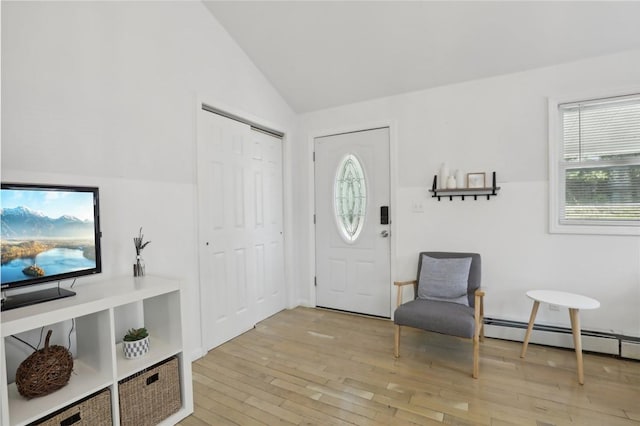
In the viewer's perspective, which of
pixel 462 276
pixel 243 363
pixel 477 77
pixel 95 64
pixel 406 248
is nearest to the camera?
pixel 95 64

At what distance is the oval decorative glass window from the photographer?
3.65 metres

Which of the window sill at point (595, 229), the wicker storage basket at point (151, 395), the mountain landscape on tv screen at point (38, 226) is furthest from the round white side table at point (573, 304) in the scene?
the mountain landscape on tv screen at point (38, 226)

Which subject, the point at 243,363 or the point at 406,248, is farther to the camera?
the point at 406,248

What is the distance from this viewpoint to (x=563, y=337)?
2703 mm

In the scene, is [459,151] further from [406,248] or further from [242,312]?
[242,312]

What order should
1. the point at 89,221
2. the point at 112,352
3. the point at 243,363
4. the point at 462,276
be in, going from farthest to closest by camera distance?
the point at 462,276 < the point at 243,363 < the point at 89,221 < the point at 112,352

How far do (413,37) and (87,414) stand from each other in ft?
11.4

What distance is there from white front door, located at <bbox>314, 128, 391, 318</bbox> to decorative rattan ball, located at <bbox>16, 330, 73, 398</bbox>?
268 centimetres

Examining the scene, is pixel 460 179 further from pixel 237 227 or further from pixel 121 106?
pixel 121 106

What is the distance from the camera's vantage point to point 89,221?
6.10 ft

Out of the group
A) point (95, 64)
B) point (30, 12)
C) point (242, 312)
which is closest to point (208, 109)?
point (95, 64)

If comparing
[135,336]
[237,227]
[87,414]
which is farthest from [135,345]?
[237,227]

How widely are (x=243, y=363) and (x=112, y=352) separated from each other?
1170 mm

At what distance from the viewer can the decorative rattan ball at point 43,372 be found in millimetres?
1443
